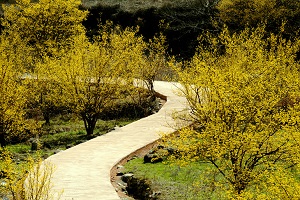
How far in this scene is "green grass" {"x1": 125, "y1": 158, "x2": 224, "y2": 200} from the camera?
12117 millimetres

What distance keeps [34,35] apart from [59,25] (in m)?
1.71

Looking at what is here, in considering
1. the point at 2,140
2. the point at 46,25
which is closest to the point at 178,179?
the point at 2,140

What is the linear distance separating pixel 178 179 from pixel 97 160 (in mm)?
2703

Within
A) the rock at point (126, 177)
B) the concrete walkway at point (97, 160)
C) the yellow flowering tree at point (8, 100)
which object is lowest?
the rock at point (126, 177)

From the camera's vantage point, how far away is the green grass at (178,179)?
12117 mm

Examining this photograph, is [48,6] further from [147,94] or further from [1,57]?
[1,57]

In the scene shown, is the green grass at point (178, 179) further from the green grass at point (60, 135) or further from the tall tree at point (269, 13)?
the tall tree at point (269, 13)

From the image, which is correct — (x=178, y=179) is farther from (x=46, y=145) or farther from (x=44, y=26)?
(x=44, y=26)

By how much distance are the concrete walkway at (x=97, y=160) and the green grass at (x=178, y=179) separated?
911mm

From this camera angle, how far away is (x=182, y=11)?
135 feet

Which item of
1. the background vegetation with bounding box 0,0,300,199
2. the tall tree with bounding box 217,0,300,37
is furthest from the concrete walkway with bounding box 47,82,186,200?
the tall tree with bounding box 217,0,300,37

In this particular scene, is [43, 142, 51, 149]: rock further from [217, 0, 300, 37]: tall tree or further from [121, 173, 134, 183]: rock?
[217, 0, 300, 37]: tall tree

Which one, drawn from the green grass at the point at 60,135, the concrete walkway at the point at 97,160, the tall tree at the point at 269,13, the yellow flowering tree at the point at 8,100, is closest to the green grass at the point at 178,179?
the concrete walkway at the point at 97,160

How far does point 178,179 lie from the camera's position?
13.4 metres
